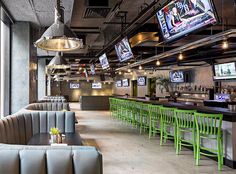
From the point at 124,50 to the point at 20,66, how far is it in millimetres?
2828

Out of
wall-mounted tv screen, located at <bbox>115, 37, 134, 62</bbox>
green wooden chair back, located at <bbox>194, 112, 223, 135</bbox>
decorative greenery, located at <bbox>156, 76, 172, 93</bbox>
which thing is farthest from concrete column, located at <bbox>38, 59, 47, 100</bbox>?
green wooden chair back, located at <bbox>194, 112, 223, 135</bbox>

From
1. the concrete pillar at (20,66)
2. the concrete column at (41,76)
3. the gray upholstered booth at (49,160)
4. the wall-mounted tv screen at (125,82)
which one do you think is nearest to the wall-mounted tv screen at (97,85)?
the wall-mounted tv screen at (125,82)

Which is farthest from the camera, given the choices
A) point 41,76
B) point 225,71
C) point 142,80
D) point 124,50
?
point 142,80

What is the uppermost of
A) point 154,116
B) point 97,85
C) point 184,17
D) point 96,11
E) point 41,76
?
point 96,11

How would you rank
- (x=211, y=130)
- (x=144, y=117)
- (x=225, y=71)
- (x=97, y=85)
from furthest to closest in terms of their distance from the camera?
(x=97, y=85) < (x=225, y=71) < (x=144, y=117) < (x=211, y=130)

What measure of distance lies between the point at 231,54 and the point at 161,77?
28.4ft

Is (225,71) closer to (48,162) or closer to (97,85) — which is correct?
(48,162)

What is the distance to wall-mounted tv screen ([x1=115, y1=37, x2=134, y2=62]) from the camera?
7641 mm

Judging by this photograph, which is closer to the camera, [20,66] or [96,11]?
[96,11]

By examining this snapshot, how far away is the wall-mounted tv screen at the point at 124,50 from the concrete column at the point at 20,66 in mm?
2528

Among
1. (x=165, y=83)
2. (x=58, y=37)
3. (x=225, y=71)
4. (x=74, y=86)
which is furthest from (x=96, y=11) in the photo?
(x=74, y=86)

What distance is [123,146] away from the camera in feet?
22.9

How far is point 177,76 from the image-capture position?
1633 centimetres

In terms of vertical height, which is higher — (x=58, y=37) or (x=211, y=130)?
(x=58, y=37)
